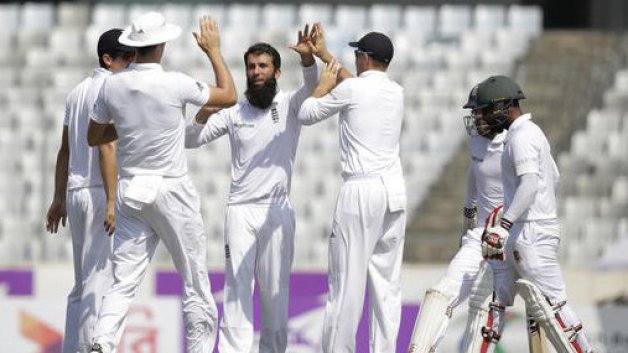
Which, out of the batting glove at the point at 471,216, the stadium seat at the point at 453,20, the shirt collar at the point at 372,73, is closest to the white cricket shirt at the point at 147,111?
the shirt collar at the point at 372,73

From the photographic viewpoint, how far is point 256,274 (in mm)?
8516

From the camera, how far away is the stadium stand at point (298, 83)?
1589cm

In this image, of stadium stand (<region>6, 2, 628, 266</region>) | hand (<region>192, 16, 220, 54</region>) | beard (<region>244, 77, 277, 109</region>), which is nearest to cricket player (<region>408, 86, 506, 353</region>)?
beard (<region>244, 77, 277, 109</region>)

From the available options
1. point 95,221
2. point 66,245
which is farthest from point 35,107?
point 95,221

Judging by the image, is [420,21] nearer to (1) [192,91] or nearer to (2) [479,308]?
(2) [479,308]

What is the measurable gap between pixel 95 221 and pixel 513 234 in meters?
2.21

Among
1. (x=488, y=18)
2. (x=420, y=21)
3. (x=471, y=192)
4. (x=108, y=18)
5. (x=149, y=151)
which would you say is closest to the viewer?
(x=149, y=151)

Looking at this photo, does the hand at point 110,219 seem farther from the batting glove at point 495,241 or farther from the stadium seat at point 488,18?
the stadium seat at point 488,18

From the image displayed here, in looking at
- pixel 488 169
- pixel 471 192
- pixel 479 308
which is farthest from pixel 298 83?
pixel 479 308

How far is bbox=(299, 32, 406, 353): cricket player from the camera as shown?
8188 mm

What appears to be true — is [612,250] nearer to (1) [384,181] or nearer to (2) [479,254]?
(2) [479,254]

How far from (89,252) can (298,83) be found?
980 centimetres

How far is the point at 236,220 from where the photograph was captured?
8.47m

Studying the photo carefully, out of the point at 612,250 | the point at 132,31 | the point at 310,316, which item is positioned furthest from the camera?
the point at 612,250
